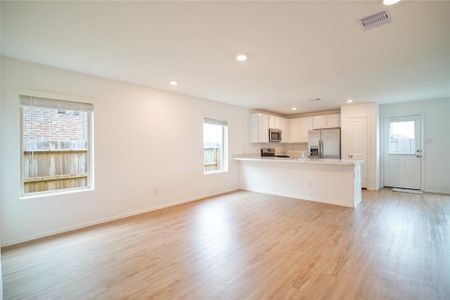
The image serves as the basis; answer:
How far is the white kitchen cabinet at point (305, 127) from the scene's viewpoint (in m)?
7.31

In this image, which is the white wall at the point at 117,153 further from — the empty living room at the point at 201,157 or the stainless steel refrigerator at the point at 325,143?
the stainless steel refrigerator at the point at 325,143

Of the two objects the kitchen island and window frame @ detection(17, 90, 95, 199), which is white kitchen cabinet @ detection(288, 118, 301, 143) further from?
window frame @ detection(17, 90, 95, 199)

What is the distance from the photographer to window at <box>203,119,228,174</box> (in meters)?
5.54

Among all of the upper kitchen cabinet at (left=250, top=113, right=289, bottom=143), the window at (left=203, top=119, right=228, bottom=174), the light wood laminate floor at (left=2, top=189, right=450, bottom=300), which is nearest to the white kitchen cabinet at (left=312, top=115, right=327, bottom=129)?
the upper kitchen cabinet at (left=250, top=113, right=289, bottom=143)

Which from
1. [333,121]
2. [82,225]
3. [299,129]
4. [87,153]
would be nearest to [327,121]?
[333,121]

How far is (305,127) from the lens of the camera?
7.45 meters

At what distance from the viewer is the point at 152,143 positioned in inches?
170

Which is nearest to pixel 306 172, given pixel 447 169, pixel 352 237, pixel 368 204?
pixel 368 204

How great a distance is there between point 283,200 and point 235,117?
2.63m

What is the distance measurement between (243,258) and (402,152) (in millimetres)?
6053

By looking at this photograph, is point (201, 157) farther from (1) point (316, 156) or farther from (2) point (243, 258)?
(1) point (316, 156)

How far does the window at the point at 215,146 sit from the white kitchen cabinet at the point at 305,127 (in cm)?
307

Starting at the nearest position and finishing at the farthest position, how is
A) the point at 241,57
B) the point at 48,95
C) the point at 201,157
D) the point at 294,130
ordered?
the point at 241,57, the point at 48,95, the point at 201,157, the point at 294,130

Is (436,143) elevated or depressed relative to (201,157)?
elevated
